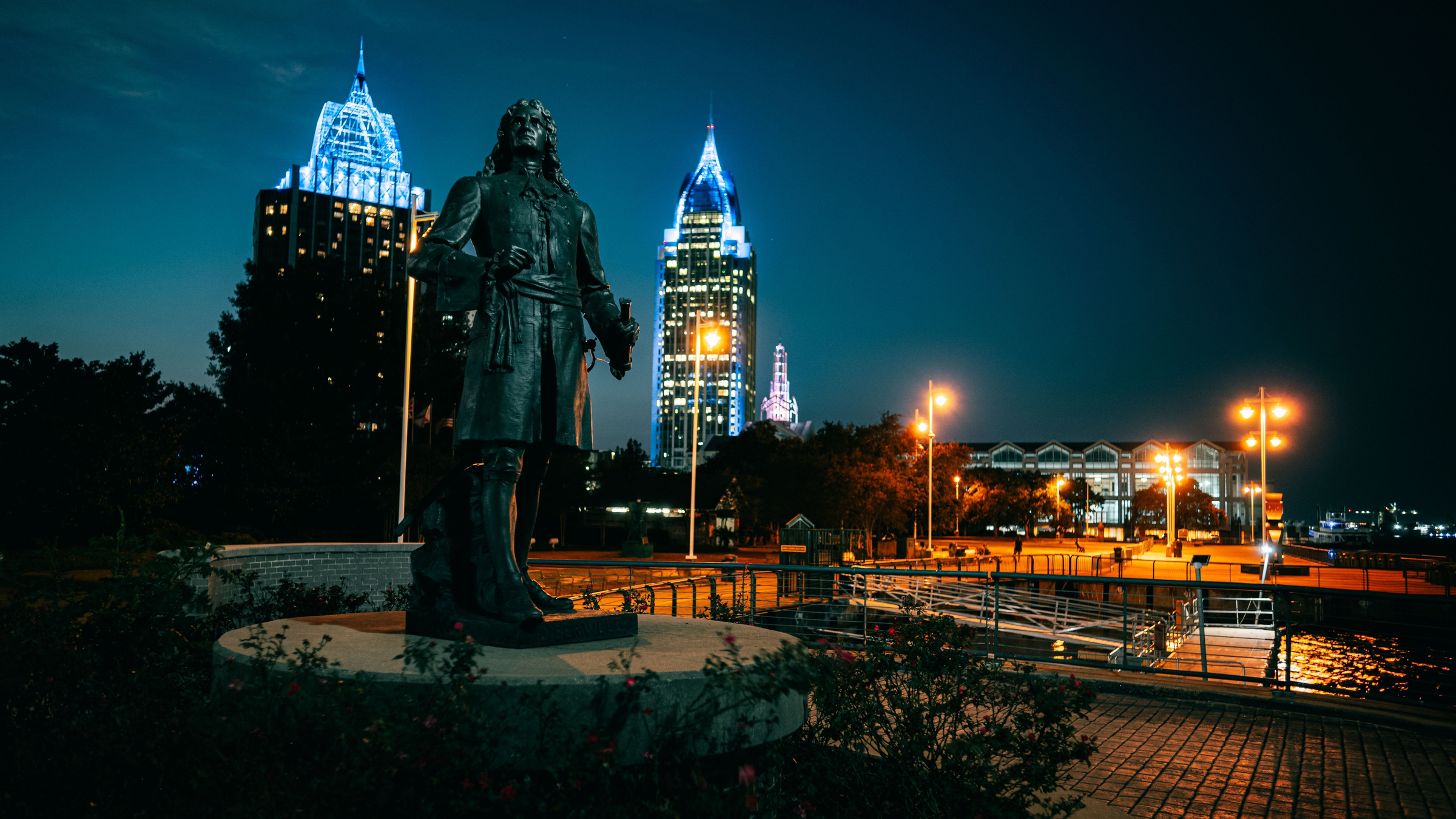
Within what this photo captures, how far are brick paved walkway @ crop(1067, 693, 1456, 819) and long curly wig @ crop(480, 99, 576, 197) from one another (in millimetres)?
4783

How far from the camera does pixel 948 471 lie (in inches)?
2002

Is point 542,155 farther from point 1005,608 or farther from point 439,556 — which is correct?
point 1005,608

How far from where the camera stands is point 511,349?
5027 mm

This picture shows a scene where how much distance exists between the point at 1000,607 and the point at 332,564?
11998mm

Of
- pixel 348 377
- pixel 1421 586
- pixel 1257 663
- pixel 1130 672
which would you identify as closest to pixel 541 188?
pixel 1130 672

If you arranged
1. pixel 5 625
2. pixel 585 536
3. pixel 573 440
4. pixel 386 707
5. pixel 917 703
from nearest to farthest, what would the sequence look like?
pixel 386 707, pixel 917 703, pixel 5 625, pixel 573 440, pixel 585 536

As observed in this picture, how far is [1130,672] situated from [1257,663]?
921 cm

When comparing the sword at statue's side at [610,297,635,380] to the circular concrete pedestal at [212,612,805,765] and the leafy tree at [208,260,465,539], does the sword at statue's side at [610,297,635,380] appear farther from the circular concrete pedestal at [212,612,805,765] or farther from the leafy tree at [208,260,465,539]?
the leafy tree at [208,260,465,539]

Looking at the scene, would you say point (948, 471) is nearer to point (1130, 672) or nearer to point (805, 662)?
point (1130, 672)

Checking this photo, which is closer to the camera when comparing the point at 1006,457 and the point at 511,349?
the point at 511,349

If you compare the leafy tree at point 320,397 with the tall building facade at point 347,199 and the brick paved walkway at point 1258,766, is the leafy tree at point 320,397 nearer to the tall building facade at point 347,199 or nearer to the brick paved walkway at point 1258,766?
the brick paved walkway at point 1258,766

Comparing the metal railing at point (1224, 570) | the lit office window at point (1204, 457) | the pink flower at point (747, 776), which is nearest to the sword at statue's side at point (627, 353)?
the pink flower at point (747, 776)

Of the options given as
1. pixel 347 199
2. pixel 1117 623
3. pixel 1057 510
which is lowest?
pixel 1057 510

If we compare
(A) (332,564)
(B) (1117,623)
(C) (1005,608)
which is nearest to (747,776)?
(A) (332,564)
